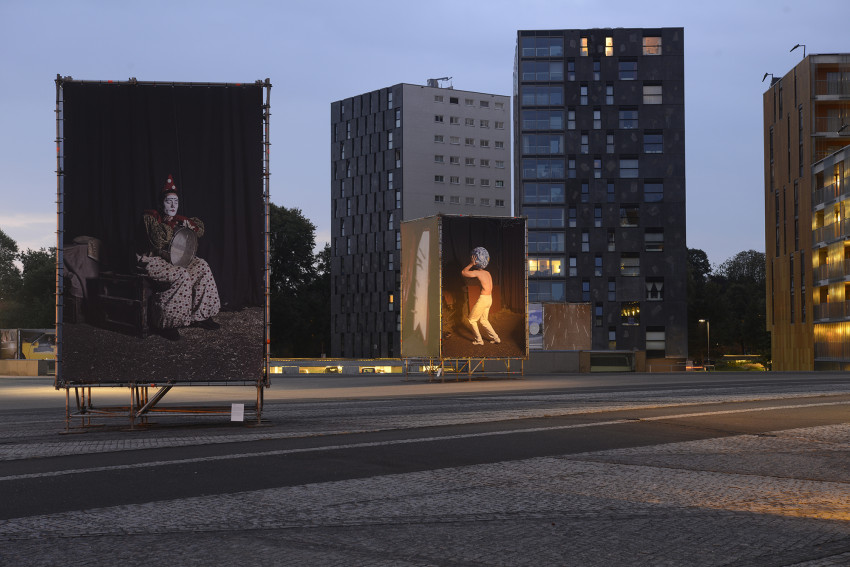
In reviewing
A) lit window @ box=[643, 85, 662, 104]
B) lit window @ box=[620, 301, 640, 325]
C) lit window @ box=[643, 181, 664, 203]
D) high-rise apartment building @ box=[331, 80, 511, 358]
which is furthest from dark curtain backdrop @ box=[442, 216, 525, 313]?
high-rise apartment building @ box=[331, 80, 511, 358]

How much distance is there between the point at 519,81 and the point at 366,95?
39.9 metres

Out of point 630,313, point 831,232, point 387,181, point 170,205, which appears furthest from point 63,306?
point 387,181

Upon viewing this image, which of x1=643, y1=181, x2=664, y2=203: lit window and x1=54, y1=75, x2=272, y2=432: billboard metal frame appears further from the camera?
x1=643, y1=181, x2=664, y2=203: lit window

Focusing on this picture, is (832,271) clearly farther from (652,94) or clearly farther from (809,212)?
(652,94)

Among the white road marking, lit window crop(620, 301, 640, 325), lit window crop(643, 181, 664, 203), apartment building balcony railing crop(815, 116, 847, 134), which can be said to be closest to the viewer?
the white road marking

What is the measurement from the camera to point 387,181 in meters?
130

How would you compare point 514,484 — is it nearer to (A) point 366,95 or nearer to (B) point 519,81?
(B) point 519,81

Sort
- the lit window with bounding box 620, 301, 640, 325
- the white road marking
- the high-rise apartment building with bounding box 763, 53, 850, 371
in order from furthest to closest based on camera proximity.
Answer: the lit window with bounding box 620, 301, 640, 325
the high-rise apartment building with bounding box 763, 53, 850, 371
the white road marking

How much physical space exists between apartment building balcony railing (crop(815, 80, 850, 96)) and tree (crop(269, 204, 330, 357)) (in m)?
65.5

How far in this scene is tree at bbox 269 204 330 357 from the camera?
117562mm

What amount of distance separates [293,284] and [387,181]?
60.1 feet

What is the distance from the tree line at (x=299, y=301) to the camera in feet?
360

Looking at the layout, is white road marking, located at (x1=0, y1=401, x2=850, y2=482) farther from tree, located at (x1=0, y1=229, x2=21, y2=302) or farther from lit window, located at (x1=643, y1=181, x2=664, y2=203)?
tree, located at (x1=0, y1=229, x2=21, y2=302)

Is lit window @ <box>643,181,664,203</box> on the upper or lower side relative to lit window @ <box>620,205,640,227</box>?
upper
